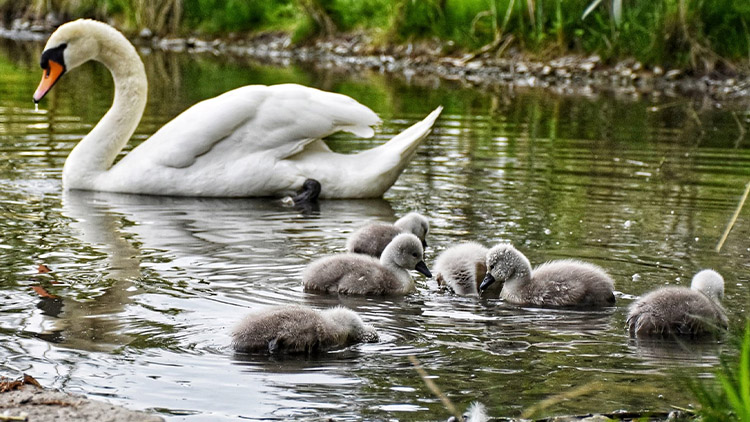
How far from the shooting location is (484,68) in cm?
2362

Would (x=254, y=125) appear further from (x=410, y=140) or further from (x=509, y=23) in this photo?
(x=509, y=23)

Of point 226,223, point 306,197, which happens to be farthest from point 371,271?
point 306,197

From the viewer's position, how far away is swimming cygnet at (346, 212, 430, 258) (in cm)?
762

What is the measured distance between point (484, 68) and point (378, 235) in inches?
644

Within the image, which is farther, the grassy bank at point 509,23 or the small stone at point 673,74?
the small stone at point 673,74

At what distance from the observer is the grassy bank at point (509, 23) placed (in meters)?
20.9

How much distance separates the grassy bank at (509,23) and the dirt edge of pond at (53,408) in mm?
12843

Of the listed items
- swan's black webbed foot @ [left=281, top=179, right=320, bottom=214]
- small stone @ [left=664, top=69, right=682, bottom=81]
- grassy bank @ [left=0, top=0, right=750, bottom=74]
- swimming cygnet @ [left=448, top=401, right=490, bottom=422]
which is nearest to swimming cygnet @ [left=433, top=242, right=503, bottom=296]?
swimming cygnet @ [left=448, top=401, right=490, bottom=422]

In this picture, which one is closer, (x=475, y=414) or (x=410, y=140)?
(x=475, y=414)

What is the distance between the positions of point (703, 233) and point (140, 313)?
4153mm

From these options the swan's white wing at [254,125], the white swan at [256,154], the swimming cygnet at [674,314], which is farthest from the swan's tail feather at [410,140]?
the swimming cygnet at [674,314]

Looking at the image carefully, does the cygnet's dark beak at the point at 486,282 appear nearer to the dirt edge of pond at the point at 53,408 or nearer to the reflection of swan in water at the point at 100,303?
the reflection of swan in water at the point at 100,303

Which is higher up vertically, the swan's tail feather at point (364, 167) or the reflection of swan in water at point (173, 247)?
the swan's tail feather at point (364, 167)

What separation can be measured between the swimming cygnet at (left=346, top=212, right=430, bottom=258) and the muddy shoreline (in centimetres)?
1215
